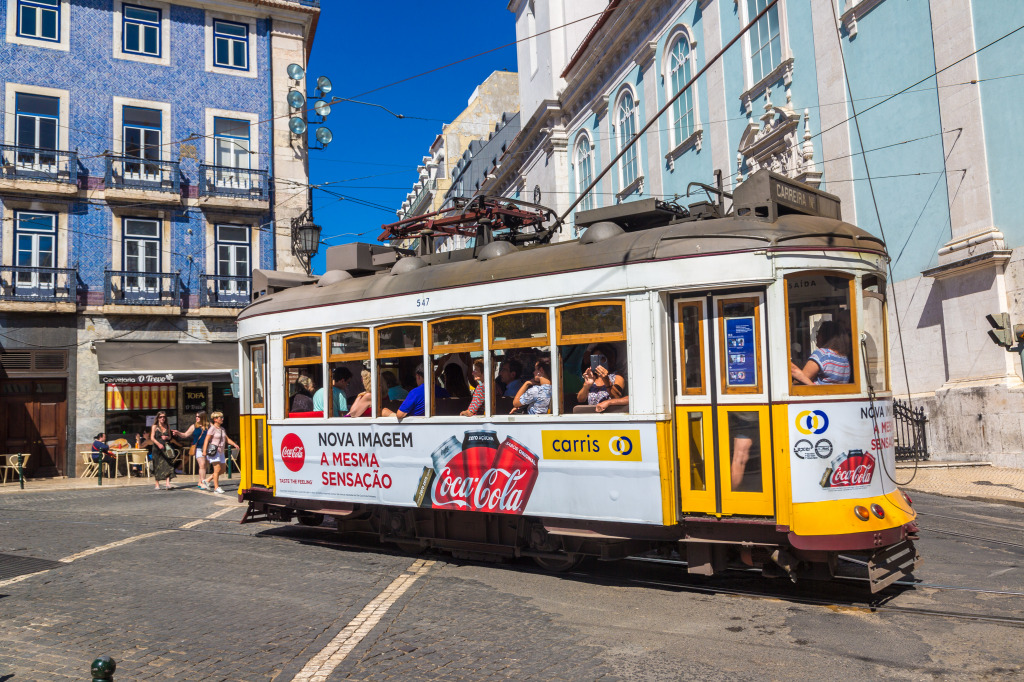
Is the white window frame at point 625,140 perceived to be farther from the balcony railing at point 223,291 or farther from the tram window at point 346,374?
the tram window at point 346,374

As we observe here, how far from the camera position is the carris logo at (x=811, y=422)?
22.2ft

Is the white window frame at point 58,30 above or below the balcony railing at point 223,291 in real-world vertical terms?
above

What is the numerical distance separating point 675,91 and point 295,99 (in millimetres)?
11758

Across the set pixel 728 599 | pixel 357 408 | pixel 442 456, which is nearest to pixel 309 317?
pixel 357 408

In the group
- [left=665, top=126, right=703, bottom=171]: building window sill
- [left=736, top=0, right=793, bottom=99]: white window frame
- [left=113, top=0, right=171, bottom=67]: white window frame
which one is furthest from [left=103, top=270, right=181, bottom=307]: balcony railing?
[left=736, top=0, right=793, bottom=99]: white window frame

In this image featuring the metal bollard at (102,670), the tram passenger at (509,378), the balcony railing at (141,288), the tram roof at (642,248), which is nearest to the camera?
the metal bollard at (102,670)

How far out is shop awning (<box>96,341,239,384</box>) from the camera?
2302 centimetres

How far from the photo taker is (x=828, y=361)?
6.95 metres

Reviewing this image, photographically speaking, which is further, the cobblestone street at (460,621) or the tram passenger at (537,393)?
the tram passenger at (537,393)

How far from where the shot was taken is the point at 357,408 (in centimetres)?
981

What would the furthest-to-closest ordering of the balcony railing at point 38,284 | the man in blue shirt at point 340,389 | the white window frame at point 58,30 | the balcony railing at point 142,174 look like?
1. the balcony railing at point 142,174
2. the white window frame at point 58,30
3. the balcony railing at point 38,284
4. the man in blue shirt at point 340,389

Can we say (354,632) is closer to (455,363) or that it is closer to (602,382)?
(602,382)

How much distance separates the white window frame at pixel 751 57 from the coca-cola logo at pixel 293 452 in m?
14.0

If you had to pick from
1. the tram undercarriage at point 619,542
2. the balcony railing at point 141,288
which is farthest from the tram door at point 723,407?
the balcony railing at point 141,288
